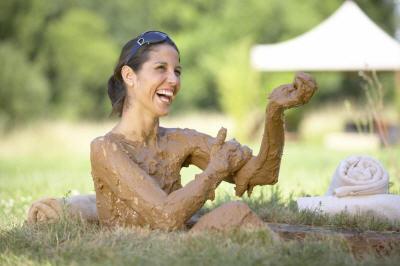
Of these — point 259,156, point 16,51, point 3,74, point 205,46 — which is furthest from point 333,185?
point 205,46

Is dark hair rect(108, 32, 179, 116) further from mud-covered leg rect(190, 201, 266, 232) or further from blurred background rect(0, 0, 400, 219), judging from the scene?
blurred background rect(0, 0, 400, 219)

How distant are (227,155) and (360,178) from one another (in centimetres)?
131

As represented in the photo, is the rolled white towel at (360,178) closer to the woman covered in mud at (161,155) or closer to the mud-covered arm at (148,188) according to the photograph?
the woman covered in mud at (161,155)

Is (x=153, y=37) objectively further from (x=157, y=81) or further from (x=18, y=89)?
(x=18, y=89)

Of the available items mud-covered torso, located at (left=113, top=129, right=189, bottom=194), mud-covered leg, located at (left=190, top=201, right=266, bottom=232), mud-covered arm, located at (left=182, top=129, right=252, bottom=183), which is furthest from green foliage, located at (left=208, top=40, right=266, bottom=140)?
mud-covered leg, located at (left=190, top=201, right=266, bottom=232)

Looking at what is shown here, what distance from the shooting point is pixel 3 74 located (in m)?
27.4

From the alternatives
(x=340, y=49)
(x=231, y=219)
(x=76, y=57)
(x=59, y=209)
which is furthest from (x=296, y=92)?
(x=76, y=57)

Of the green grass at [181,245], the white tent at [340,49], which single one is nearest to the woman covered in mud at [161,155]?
the green grass at [181,245]

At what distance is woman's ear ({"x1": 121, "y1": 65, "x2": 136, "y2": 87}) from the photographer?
479cm

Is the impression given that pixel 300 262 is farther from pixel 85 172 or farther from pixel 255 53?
pixel 255 53

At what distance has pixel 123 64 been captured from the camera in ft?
15.8

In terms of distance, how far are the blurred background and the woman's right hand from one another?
18.0 meters

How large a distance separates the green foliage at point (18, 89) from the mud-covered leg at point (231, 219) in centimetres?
2376

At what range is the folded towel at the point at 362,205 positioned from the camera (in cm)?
513
